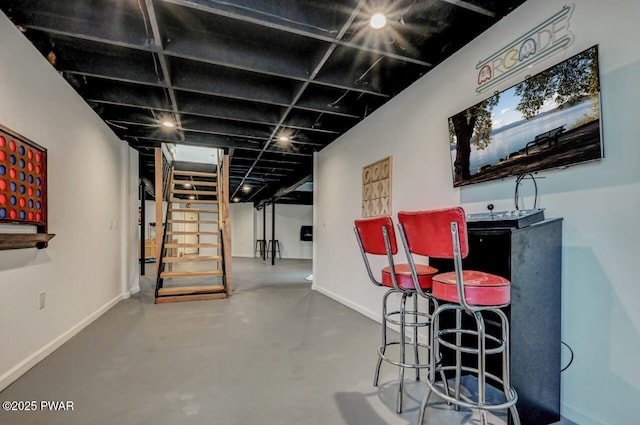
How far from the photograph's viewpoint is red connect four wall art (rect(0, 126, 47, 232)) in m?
2.00

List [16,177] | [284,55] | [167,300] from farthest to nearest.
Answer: [167,300] → [284,55] → [16,177]

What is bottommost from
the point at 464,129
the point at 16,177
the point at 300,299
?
the point at 300,299

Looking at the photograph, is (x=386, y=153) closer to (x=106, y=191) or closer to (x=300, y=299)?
(x=300, y=299)

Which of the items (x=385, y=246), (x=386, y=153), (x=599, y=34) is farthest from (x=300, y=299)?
(x=599, y=34)

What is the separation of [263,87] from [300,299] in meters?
3.09

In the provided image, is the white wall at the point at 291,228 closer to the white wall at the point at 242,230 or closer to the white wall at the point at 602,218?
the white wall at the point at 242,230

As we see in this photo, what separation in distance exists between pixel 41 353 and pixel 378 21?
3.64m

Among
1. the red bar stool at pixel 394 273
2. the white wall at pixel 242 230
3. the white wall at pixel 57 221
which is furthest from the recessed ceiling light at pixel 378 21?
the white wall at pixel 242 230

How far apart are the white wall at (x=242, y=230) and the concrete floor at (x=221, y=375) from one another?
9565 mm

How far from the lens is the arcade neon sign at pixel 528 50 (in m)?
1.79

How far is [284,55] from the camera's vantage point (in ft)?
9.57

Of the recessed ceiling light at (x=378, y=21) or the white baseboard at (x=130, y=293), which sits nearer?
the recessed ceiling light at (x=378, y=21)

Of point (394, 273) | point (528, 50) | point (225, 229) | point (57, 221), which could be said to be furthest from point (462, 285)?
point (225, 229)

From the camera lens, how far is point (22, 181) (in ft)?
7.21
